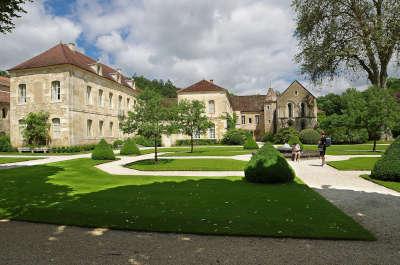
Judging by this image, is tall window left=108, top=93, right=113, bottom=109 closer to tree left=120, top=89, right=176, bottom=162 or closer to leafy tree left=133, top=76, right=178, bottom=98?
tree left=120, top=89, right=176, bottom=162

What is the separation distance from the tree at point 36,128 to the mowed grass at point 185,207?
1770cm

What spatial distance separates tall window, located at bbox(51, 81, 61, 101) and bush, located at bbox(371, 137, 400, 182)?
1013 inches

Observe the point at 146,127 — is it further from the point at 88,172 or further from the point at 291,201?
the point at 291,201

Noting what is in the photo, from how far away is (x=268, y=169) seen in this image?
394 inches

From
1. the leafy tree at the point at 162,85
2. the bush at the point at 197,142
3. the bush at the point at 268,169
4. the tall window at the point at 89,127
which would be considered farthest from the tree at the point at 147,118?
the leafy tree at the point at 162,85

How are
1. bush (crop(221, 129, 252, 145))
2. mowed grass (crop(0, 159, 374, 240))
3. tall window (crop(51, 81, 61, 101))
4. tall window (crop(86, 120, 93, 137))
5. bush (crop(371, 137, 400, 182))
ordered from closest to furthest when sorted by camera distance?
mowed grass (crop(0, 159, 374, 240))
bush (crop(371, 137, 400, 182))
tall window (crop(51, 81, 61, 101))
tall window (crop(86, 120, 93, 137))
bush (crop(221, 129, 252, 145))

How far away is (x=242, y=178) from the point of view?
37.4 feet

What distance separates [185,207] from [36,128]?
24.0 metres

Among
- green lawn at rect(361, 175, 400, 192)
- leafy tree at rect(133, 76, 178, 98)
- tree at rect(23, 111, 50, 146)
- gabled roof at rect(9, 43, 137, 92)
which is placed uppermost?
leafy tree at rect(133, 76, 178, 98)

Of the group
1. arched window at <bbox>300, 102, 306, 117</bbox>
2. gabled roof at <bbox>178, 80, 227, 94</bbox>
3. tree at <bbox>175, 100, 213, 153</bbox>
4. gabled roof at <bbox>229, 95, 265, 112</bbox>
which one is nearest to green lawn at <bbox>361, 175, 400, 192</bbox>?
tree at <bbox>175, 100, 213, 153</bbox>

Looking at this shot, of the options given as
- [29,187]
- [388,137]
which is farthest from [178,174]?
[388,137]

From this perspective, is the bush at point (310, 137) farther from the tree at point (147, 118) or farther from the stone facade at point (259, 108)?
the tree at point (147, 118)

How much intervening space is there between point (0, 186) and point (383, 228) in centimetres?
1061

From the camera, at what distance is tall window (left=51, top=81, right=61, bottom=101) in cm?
2806
